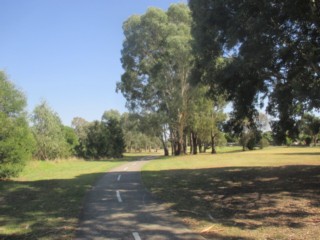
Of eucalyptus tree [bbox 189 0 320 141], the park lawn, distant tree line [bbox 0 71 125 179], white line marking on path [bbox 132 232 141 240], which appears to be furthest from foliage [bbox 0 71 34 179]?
white line marking on path [bbox 132 232 141 240]

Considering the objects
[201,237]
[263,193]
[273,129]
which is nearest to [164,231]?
[201,237]

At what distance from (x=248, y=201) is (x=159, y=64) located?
40.5 m

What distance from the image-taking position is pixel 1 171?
25.0 metres

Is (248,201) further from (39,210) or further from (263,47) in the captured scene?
(39,210)

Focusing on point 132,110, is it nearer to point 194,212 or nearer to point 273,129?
point 273,129

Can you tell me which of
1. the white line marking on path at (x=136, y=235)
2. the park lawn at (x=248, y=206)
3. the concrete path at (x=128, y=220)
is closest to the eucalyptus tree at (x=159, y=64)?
the park lawn at (x=248, y=206)

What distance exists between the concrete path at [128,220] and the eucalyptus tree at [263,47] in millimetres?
5829

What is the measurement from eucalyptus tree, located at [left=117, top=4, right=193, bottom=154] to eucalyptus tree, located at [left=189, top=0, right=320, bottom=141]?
3107cm

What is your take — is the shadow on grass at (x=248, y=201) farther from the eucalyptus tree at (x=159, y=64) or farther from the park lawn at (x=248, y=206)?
the eucalyptus tree at (x=159, y=64)

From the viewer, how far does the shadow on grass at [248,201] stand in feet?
33.0

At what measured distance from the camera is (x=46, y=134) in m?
50.1

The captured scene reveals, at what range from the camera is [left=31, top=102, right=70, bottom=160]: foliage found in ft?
162

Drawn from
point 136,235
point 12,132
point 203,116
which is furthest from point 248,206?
point 203,116

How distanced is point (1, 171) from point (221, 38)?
16806mm
